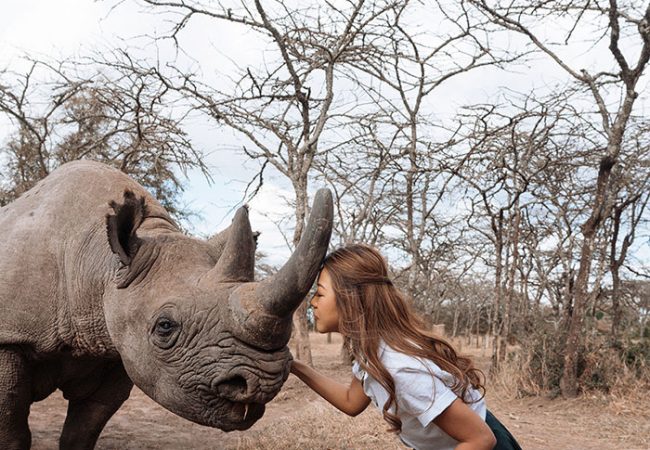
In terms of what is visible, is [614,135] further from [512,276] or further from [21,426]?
[21,426]

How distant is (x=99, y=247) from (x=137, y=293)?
648 mm

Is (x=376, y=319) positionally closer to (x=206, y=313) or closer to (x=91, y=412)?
(x=206, y=313)

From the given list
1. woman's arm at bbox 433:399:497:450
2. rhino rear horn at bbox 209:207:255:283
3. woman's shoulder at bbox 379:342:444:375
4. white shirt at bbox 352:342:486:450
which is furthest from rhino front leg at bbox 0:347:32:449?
woman's arm at bbox 433:399:497:450

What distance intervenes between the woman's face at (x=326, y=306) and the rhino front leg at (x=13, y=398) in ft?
6.99

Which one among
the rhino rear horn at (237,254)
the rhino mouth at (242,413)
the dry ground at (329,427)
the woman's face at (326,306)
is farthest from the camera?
the dry ground at (329,427)

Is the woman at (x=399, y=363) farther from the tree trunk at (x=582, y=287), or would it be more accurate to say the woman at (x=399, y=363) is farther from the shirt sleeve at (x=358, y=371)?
the tree trunk at (x=582, y=287)

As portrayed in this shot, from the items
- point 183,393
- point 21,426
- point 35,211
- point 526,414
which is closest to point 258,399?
point 183,393

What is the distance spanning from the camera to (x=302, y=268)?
9.41 ft

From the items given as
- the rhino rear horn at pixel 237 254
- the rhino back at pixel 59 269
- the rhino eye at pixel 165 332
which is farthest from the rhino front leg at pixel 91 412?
the rhino rear horn at pixel 237 254

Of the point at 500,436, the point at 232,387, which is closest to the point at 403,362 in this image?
the point at 500,436

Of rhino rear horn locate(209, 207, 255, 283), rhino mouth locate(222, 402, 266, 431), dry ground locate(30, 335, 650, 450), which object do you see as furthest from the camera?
dry ground locate(30, 335, 650, 450)

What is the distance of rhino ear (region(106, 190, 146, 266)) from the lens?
11.9 feet

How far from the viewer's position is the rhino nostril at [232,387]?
3.15 meters

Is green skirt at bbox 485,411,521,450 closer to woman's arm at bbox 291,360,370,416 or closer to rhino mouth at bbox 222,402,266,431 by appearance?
woman's arm at bbox 291,360,370,416
